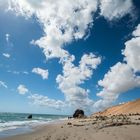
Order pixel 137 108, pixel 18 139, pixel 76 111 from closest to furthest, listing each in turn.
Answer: pixel 18 139 < pixel 137 108 < pixel 76 111

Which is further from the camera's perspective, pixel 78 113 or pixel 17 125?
pixel 78 113

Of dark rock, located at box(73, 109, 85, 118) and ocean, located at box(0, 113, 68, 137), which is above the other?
dark rock, located at box(73, 109, 85, 118)

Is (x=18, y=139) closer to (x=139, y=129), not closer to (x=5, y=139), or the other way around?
(x=5, y=139)

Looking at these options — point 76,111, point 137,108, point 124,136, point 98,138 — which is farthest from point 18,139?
point 76,111

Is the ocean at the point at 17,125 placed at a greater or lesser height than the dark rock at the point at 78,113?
lesser

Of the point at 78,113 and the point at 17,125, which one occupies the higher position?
the point at 78,113

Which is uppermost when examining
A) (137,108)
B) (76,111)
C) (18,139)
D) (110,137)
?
(76,111)

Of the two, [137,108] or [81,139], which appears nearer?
[81,139]

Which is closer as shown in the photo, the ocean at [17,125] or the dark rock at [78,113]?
the ocean at [17,125]

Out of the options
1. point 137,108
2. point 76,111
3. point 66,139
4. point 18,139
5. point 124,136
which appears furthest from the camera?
point 76,111

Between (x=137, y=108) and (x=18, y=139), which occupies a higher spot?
(x=137, y=108)

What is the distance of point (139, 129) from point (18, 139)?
10286 millimetres

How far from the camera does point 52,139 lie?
18250mm

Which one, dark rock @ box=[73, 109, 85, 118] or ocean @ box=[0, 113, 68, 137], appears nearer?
ocean @ box=[0, 113, 68, 137]
